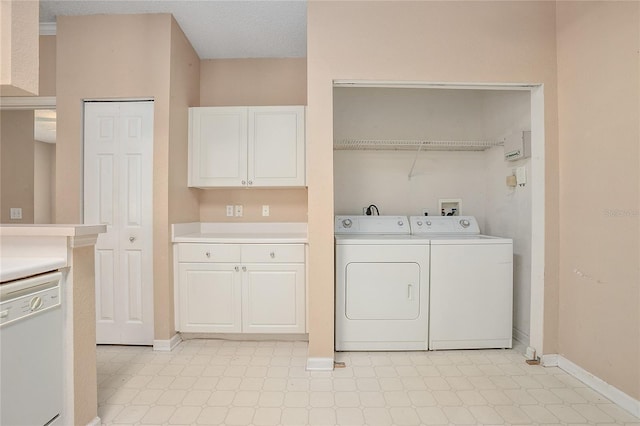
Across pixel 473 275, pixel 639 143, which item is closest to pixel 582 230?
pixel 639 143

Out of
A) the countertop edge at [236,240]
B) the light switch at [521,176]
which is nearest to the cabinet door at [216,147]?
the countertop edge at [236,240]

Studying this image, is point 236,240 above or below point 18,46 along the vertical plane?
below

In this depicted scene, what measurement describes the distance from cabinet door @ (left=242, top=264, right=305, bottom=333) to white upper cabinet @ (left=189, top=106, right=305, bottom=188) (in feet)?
2.54

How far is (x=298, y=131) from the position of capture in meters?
2.63

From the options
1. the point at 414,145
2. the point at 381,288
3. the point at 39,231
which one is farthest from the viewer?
the point at 414,145

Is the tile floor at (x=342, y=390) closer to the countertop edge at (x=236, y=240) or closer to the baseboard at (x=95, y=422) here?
the baseboard at (x=95, y=422)

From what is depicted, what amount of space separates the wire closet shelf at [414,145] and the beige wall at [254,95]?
2.11 feet

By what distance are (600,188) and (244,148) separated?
256 cm

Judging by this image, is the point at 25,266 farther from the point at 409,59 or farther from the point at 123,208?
the point at 409,59

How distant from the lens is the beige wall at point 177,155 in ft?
7.68

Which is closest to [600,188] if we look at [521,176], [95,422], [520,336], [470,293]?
[521,176]

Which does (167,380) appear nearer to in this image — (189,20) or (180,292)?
(180,292)

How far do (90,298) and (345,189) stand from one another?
2.10 metres

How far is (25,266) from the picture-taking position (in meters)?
1.15
